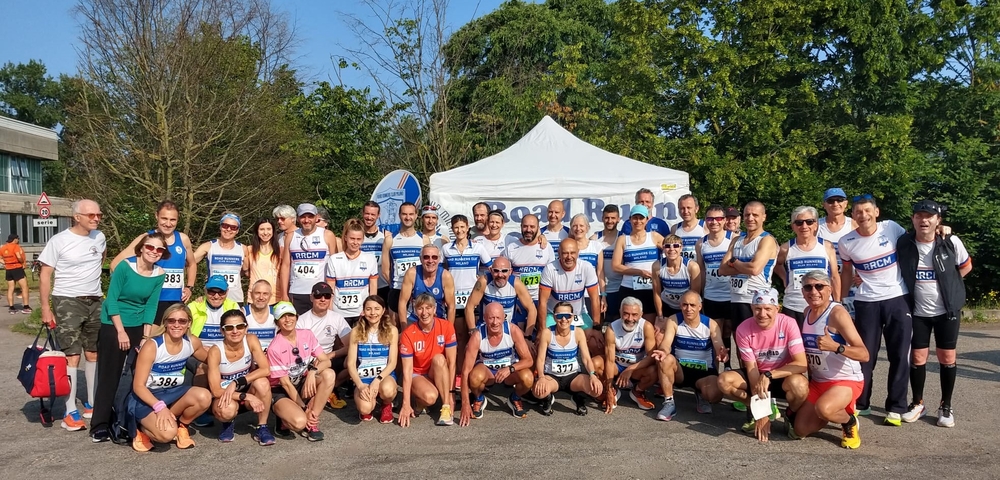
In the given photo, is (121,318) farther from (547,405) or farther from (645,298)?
(645,298)

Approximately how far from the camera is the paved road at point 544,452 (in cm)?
425

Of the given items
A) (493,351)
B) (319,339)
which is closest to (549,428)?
(493,351)

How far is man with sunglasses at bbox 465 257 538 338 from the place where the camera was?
583cm

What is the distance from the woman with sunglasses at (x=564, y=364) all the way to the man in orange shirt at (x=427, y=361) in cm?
73

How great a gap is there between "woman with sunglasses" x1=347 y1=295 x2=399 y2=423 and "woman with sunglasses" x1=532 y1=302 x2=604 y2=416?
3.85ft

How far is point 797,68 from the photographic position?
14148mm

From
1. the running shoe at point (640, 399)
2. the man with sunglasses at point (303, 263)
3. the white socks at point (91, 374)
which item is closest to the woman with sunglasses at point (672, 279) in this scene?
the running shoe at point (640, 399)

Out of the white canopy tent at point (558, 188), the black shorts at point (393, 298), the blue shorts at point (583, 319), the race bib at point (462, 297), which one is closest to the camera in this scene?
the blue shorts at point (583, 319)

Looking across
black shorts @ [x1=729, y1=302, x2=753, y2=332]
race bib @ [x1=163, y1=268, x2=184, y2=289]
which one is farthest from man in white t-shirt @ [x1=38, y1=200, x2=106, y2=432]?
black shorts @ [x1=729, y1=302, x2=753, y2=332]

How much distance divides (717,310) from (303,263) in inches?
149

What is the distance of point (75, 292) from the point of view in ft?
17.2

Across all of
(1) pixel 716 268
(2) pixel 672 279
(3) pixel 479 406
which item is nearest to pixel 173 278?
(3) pixel 479 406

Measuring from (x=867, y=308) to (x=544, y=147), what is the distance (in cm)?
571

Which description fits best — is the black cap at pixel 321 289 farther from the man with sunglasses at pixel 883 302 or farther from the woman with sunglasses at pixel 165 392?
the man with sunglasses at pixel 883 302
